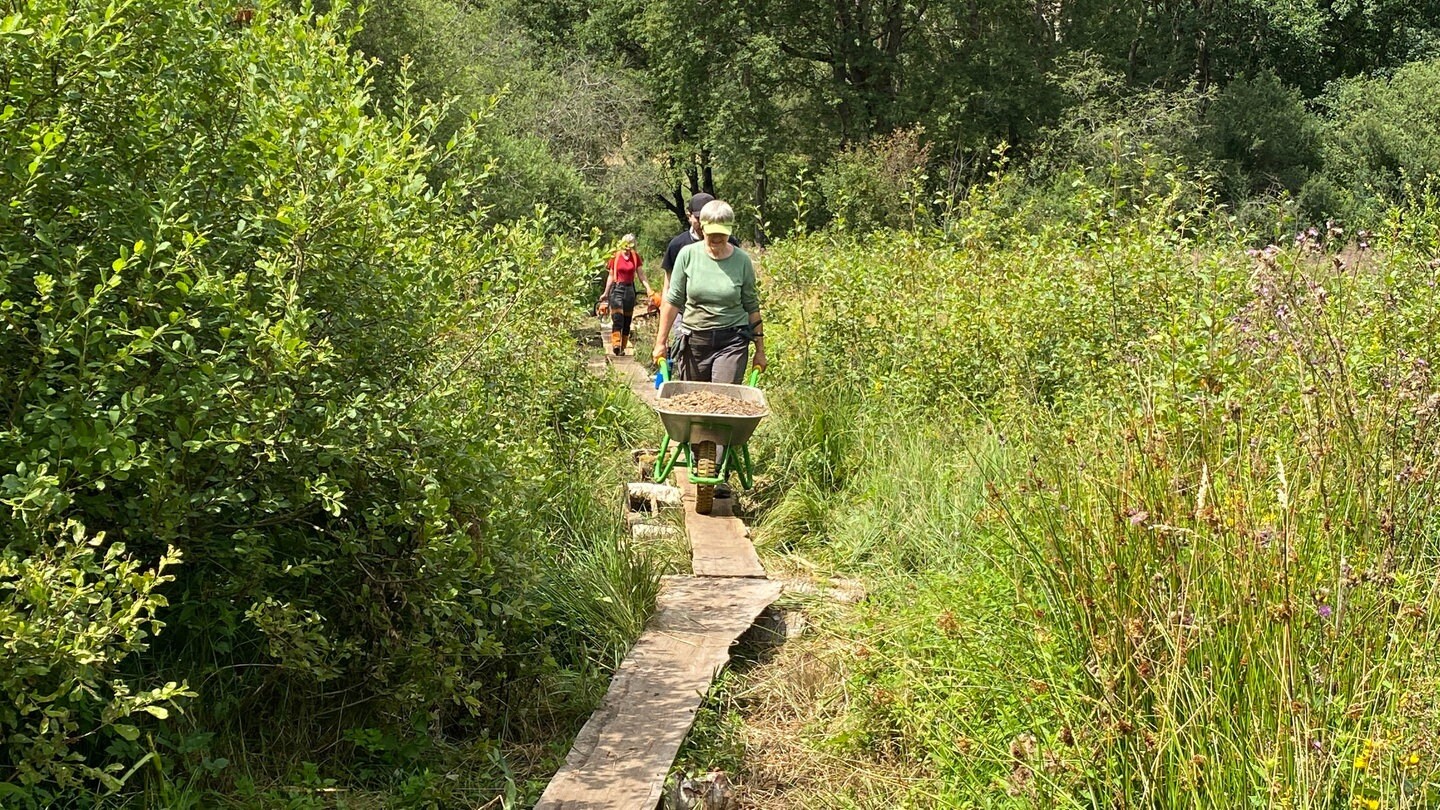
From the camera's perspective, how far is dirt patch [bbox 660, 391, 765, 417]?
22.4 feet

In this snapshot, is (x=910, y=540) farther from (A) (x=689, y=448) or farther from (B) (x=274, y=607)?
(B) (x=274, y=607)

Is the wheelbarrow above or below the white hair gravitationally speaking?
below

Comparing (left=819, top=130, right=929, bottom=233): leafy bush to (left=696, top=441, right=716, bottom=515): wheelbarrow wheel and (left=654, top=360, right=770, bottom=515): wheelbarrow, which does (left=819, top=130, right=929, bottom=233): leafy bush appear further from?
(left=696, top=441, right=716, bottom=515): wheelbarrow wheel

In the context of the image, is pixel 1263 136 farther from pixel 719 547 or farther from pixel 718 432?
pixel 719 547

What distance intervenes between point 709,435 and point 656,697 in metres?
2.42

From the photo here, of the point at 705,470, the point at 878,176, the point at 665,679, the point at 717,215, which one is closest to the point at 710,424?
the point at 705,470

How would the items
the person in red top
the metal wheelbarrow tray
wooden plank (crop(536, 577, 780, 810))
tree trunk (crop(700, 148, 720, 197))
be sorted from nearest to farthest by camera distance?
wooden plank (crop(536, 577, 780, 810))
the metal wheelbarrow tray
the person in red top
tree trunk (crop(700, 148, 720, 197))

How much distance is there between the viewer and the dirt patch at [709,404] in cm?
683

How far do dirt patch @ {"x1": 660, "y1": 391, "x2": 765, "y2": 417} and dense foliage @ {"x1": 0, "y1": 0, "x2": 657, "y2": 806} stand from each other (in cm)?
229

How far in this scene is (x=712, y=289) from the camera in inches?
287

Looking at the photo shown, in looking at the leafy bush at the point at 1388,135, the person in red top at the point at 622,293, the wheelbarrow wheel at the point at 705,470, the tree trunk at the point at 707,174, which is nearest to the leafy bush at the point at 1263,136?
the leafy bush at the point at 1388,135

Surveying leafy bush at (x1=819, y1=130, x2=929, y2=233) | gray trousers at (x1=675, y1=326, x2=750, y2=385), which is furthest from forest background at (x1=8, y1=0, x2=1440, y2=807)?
leafy bush at (x1=819, y1=130, x2=929, y2=233)

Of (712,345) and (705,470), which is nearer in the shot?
(705,470)

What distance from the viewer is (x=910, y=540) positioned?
18.4ft
